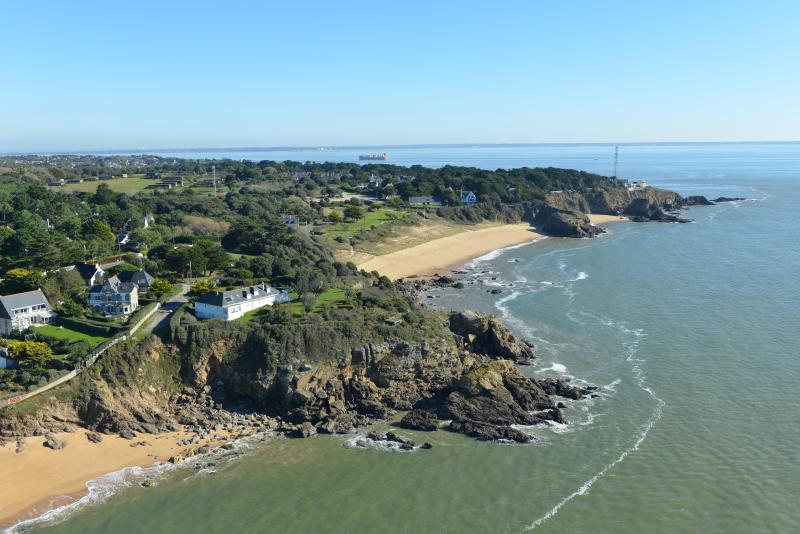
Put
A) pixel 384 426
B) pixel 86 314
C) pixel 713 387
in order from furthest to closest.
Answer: pixel 86 314 → pixel 713 387 → pixel 384 426

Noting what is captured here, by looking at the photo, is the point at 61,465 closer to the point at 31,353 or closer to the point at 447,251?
the point at 31,353

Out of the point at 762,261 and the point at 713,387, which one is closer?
the point at 713,387

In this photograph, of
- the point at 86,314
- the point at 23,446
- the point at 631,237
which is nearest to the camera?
the point at 23,446

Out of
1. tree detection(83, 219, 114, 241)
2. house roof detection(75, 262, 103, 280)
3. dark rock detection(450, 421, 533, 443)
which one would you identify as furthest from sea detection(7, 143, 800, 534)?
tree detection(83, 219, 114, 241)

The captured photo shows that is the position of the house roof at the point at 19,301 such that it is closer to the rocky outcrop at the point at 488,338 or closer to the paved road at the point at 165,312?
the paved road at the point at 165,312

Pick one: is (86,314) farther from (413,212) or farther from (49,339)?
(413,212)

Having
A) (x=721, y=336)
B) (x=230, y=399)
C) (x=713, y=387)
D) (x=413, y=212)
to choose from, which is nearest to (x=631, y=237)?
(x=413, y=212)

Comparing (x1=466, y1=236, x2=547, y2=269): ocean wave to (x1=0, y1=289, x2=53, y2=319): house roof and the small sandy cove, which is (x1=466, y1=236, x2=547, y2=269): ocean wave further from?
(x1=0, y1=289, x2=53, y2=319): house roof
